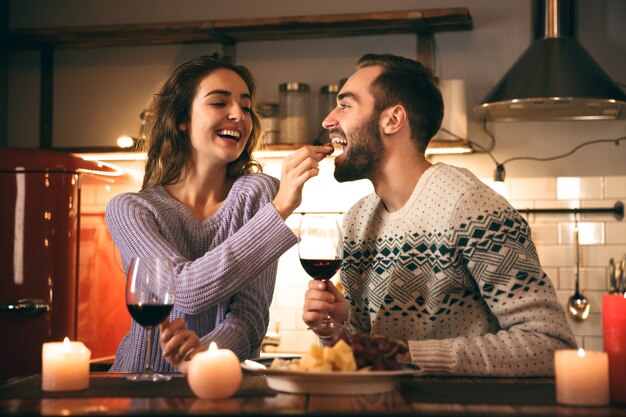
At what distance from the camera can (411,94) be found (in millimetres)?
2268

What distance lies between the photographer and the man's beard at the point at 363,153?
2219 millimetres

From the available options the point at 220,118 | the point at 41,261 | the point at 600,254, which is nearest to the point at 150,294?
the point at 220,118

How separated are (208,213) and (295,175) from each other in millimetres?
409

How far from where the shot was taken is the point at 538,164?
3865 millimetres

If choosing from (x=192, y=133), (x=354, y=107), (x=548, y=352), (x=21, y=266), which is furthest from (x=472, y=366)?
(x=21, y=266)

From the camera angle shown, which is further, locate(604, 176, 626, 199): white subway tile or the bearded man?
locate(604, 176, 626, 199): white subway tile

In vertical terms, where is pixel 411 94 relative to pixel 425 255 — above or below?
above

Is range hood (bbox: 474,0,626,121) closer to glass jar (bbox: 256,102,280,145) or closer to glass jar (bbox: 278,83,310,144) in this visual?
glass jar (bbox: 278,83,310,144)

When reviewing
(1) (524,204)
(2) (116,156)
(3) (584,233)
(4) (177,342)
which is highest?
(2) (116,156)

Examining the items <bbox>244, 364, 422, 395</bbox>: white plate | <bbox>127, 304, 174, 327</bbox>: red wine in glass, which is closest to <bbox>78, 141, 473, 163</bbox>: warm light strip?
<bbox>127, 304, 174, 327</bbox>: red wine in glass

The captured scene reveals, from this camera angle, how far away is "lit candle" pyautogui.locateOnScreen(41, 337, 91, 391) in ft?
4.76

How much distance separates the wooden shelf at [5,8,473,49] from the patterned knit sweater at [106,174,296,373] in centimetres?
154

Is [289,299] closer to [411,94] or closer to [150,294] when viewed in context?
[411,94]

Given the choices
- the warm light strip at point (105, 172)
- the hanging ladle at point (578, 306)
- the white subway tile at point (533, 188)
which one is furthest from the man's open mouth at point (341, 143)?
Answer: the hanging ladle at point (578, 306)
